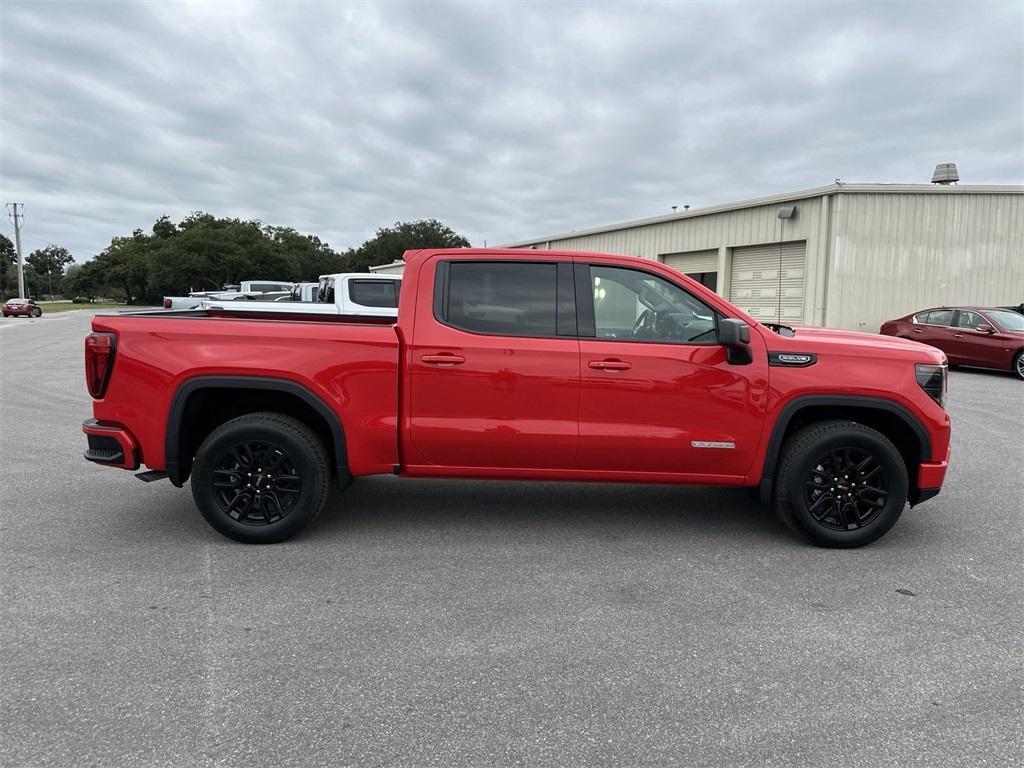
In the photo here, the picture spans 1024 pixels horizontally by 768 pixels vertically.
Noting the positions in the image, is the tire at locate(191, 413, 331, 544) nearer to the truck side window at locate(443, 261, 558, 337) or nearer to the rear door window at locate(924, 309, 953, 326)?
the truck side window at locate(443, 261, 558, 337)

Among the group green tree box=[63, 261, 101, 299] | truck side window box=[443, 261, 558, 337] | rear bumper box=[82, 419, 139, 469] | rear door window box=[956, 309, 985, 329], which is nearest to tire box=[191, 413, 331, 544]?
rear bumper box=[82, 419, 139, 469]

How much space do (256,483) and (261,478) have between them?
0.05 m

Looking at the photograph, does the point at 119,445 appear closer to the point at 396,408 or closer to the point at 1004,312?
the point at 396,408

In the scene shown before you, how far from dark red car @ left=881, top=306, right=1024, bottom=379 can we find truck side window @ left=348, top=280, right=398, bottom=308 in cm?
1064

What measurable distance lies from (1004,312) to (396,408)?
50.7ft

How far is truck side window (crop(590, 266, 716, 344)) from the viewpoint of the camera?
4.42 meters

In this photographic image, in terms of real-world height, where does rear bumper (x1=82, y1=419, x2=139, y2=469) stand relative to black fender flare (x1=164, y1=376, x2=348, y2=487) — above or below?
below

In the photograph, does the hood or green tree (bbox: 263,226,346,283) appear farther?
green tree (bbox: 263,226,346,283)

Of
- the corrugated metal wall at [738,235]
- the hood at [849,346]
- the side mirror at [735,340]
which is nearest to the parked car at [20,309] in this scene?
the corrugated metal wall at [738,235]

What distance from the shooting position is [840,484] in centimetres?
444

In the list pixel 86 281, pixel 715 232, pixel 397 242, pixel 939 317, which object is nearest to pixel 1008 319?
pixel 939 317

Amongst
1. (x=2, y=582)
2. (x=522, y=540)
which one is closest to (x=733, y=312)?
(x=522, y=540)

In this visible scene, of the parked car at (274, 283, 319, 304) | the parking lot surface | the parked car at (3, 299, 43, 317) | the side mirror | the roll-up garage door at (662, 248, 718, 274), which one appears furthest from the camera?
the parked car at (3, 299, 43, 317)

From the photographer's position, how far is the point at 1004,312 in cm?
1488
